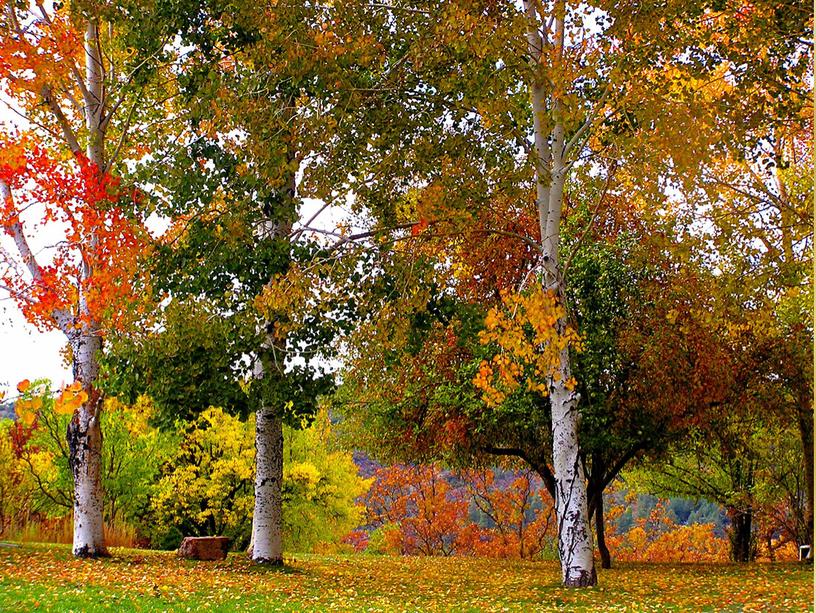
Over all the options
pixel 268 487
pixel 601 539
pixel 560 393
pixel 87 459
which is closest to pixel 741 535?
pixel 601 539

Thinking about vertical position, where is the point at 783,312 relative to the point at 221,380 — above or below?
above

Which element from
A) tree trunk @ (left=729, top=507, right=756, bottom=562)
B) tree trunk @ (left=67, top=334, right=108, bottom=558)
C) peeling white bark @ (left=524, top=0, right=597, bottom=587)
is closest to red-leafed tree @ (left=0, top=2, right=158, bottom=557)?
tree trunk @ (left=67, top=334, right=108, bottom=558)

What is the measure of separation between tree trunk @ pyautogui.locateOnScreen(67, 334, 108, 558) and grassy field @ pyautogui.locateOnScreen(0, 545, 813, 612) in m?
0.48

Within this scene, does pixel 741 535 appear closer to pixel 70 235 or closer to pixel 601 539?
pixel 601 539

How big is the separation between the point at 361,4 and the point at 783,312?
13.0 metres

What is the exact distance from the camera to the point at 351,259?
1323 cm

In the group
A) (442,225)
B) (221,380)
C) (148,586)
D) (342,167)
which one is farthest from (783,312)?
(148,586)

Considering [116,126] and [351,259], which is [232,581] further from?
[116,126]

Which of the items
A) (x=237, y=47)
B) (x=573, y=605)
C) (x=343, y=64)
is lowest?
(x=573, y=605)

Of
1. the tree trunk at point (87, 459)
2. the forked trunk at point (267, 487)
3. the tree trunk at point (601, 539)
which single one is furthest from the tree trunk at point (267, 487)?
the tree trunk at point (601, 539)

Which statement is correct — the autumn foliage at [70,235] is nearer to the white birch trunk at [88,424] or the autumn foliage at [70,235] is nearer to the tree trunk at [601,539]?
the white birch trunk at [88,424]

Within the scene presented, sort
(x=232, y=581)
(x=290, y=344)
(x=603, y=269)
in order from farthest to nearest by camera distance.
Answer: (x=603, y=269) < (x=290, y=344) < (x=232, y=581)

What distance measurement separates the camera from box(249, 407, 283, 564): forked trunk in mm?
14828

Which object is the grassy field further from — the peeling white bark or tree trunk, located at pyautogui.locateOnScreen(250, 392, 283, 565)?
the peeling white bark
